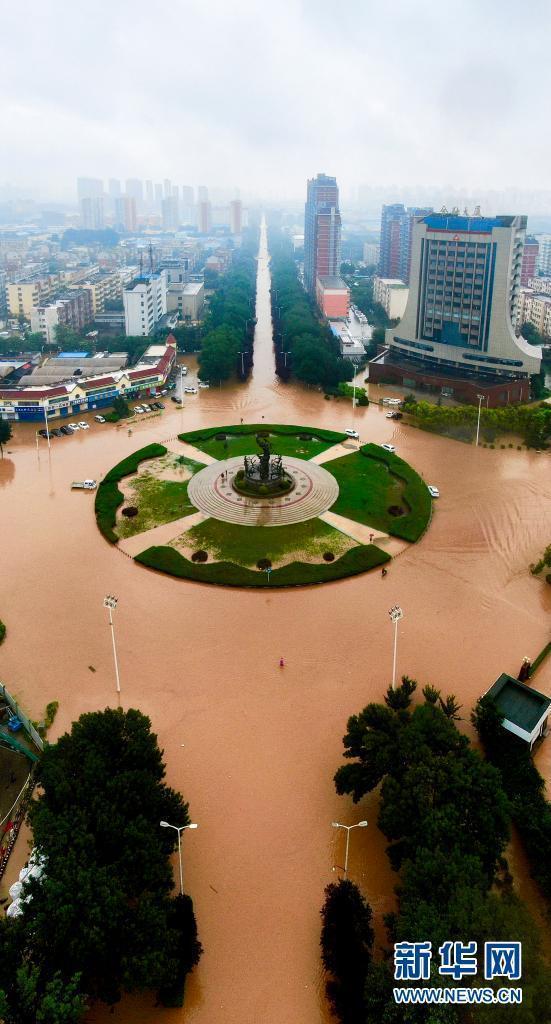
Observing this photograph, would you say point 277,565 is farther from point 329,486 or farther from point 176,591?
point 329,486

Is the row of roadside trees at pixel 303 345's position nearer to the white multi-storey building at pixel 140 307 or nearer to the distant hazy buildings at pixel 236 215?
the white multi-storey building at pixel 140 307

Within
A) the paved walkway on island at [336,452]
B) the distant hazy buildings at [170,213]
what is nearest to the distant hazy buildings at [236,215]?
the distant hazy buildings at [170,213]

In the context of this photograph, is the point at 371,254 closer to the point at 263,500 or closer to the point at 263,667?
the point at 263,500

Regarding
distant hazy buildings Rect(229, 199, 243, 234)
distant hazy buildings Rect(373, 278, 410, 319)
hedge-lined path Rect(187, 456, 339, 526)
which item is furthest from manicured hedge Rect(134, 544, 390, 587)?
distant hazy buildings Rect(229, 199, 243, 234)

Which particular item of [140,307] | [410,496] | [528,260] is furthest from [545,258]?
[410,496]

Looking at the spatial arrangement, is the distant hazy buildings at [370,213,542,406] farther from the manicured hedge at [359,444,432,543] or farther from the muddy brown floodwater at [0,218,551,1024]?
the muddy brown floodwater at [0,218,551,1024]

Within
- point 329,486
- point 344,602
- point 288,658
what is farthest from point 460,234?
point 288,658
